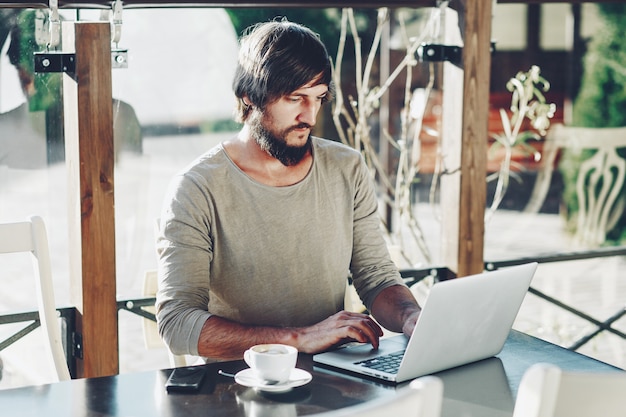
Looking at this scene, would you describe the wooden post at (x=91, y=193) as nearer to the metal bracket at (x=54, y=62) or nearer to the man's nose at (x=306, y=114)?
the metal bracket at (x=54, y=62)

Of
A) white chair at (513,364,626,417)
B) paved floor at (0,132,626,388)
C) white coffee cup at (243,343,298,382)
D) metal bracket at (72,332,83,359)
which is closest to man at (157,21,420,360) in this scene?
white coffee cup at (243,343,298,382)

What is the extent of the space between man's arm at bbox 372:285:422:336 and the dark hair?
557mm

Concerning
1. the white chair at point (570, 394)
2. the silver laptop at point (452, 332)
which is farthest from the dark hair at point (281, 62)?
the white chair at point (570, 394)

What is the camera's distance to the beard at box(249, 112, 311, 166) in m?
2.42

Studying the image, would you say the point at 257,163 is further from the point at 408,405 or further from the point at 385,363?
the point at 408,405

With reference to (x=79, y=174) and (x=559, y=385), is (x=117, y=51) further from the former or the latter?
(x=559, y=385)

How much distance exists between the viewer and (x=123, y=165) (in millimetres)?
3174

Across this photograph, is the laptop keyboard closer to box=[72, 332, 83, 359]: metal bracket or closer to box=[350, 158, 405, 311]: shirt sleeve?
box=[350, 158, 405, 311]: shirt sleeve

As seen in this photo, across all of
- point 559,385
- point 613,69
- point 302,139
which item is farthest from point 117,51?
point 613,69

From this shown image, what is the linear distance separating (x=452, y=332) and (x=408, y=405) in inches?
28.6

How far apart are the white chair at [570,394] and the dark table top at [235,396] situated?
44 centimetres

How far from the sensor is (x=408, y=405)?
120cm

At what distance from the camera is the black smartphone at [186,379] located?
183 centimetres

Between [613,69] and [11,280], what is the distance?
2.61m
